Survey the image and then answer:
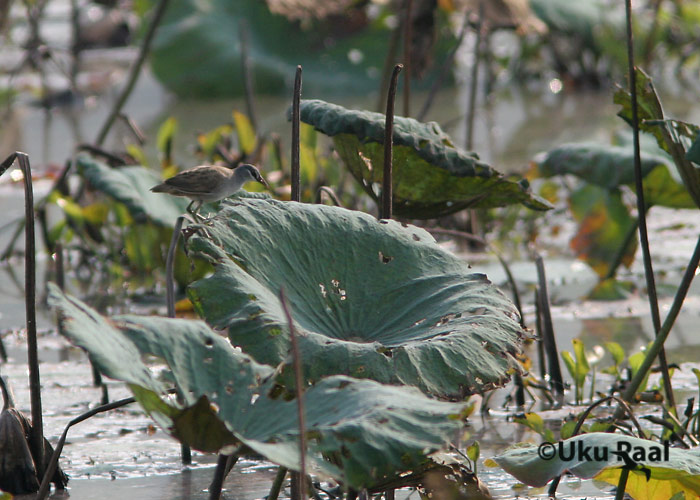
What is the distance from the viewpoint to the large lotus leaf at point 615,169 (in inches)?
135

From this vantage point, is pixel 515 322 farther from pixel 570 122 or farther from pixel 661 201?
pixel 570 122

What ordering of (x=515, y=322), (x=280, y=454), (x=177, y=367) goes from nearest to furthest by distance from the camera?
(x=280, y=454), (x=177, y=367), (x=515, y=322)

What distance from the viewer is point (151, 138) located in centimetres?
782

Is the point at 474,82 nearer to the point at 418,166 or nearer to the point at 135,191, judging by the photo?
the point at 135,191

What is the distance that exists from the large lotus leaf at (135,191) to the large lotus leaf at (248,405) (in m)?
1.57

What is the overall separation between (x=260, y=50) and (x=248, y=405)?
8.24m

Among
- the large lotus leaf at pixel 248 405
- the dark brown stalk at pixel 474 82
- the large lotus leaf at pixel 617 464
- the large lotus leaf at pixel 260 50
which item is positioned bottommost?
the large lotus leaf at pixel 617 464

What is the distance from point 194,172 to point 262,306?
100 cm

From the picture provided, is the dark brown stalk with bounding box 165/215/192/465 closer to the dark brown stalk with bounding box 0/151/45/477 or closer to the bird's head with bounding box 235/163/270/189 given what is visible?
the dark brown stalk with bounding box 0/151/45/477

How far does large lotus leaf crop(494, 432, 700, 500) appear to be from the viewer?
5.87 ft

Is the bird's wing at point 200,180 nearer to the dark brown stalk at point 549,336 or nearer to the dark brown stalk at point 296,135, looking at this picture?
the dark brown stalk at point 296,135

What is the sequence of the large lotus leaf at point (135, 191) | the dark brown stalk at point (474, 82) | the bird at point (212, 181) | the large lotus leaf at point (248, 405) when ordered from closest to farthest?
the large lotus leaf at point (248, 405), the bird at point (212, 181), the large lotus leaf at point (135, 191), the dark brown stalk at point (474, 82)

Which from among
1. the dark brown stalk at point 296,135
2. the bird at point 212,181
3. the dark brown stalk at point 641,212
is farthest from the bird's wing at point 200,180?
the dark brown stalk at point 641,212

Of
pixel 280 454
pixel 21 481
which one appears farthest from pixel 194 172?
pixel 280 454
